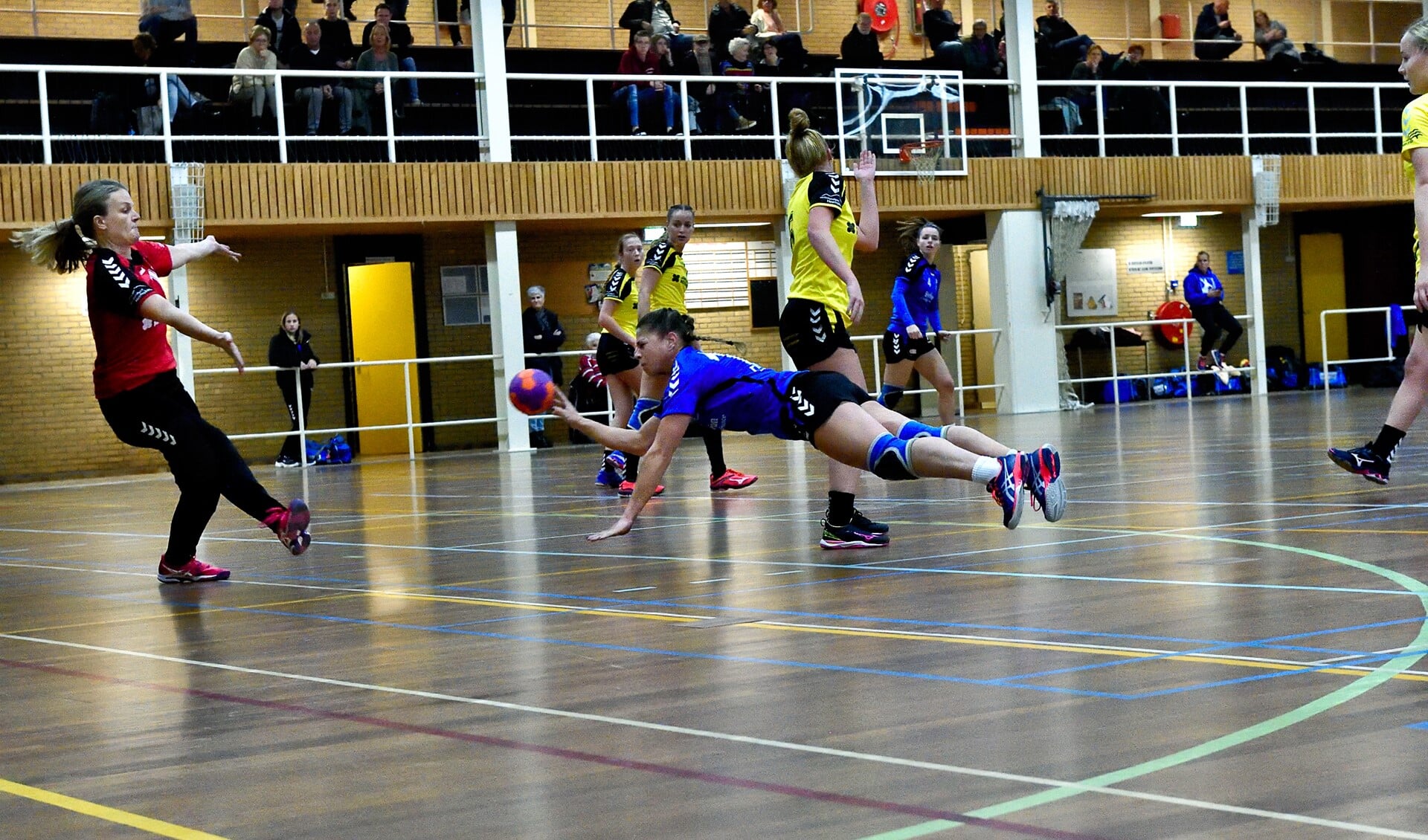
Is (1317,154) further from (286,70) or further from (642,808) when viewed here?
(642,808)

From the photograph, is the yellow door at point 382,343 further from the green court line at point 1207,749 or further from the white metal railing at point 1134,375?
the green court line at point 1207,749

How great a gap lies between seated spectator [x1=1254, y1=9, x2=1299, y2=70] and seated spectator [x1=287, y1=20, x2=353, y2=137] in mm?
16251

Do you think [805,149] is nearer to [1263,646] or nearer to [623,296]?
[1263,646]

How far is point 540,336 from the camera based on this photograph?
2434 cm

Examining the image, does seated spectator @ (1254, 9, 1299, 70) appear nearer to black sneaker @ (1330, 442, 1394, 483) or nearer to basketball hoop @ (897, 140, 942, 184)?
basketball hoop @ (897, 140, 942, 184)

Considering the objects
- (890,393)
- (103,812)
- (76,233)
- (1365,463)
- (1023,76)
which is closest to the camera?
(103,812)

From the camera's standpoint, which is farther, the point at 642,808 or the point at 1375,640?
the point at 1375,640

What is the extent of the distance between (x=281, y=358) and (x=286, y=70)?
11.9ft

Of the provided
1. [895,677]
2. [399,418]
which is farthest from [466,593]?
[399,418]

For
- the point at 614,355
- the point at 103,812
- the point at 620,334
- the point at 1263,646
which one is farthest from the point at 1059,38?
the point at 103,812

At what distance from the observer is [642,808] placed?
340 cm

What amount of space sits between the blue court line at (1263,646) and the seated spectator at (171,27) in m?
19.5

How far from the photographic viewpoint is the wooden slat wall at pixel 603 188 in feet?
69.4

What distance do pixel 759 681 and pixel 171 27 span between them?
19.5 metres
